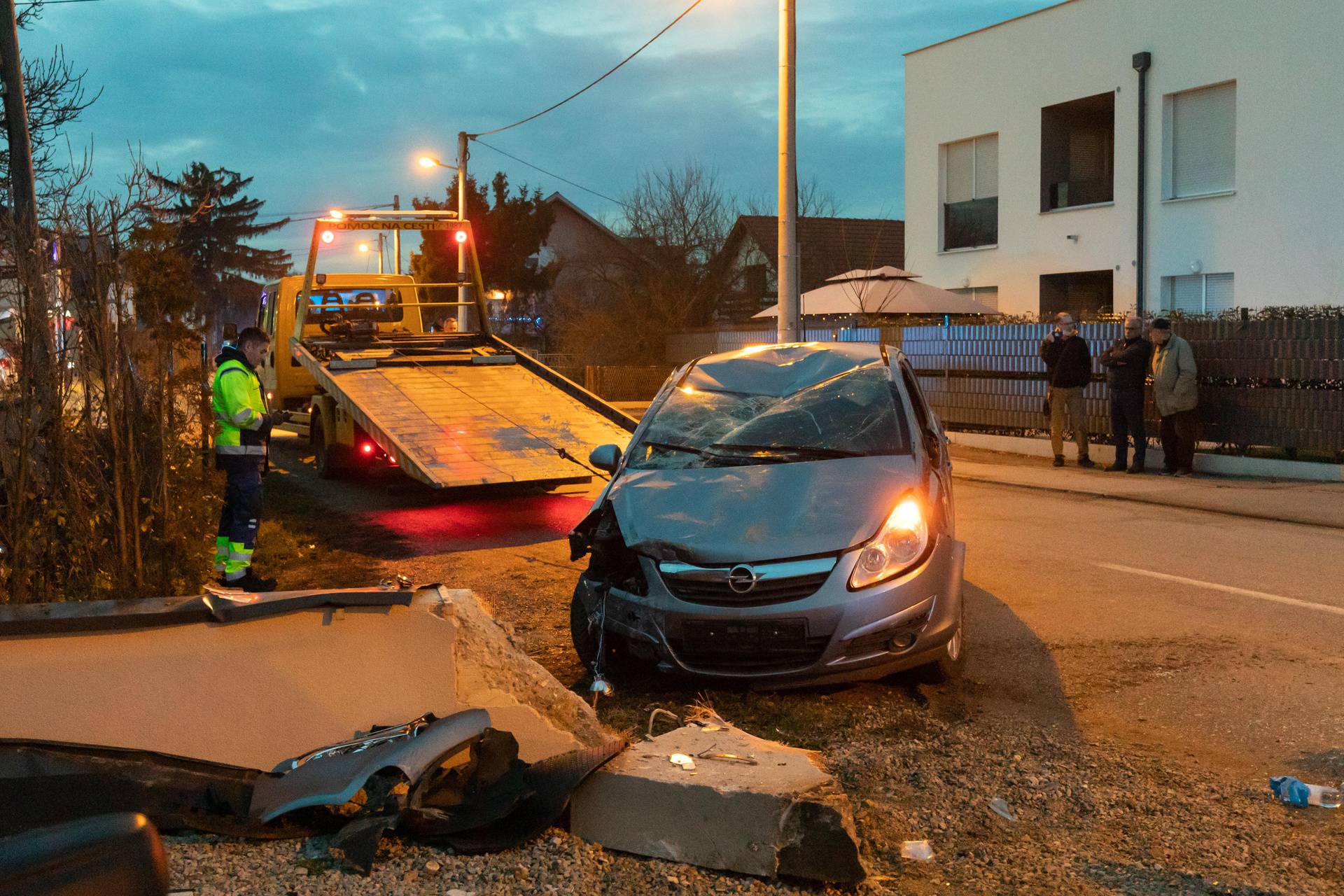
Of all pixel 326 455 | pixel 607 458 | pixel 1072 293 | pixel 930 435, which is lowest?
pixel 326 455

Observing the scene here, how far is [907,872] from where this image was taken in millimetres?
3723

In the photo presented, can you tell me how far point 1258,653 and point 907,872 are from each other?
3.37 metres

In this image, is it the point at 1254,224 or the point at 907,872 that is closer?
the point at 907,872

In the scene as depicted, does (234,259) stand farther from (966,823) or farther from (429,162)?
(966,823)

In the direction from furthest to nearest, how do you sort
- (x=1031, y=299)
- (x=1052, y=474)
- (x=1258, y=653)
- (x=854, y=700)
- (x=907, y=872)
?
(x=1031, y=299), (x=1052, y=474), (x=1258, y=653), (x=854, y=700), (x=907, y=872)

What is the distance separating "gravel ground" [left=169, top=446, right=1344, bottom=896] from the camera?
11.7 ft

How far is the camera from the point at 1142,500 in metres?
12.0

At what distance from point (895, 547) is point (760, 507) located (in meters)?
0.64

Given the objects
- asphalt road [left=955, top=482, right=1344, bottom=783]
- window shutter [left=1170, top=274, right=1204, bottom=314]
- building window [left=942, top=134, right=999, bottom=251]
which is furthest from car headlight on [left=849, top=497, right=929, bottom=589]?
building window [left=942, top=134, right=999, bottom=251]

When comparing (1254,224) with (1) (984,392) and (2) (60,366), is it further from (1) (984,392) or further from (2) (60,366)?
(2) (60,366)

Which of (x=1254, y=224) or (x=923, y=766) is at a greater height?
(x=1254, y=224)

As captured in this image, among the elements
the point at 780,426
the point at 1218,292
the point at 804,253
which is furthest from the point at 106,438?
the point at 804,253

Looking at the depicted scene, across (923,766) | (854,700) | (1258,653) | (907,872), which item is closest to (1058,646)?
(1258,653)

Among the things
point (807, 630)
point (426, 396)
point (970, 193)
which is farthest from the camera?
point (970, 193)
